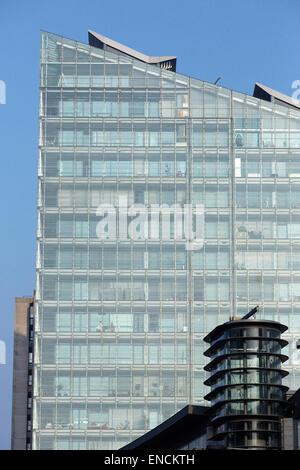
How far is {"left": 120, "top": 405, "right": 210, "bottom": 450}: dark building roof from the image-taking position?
84438 millimetres

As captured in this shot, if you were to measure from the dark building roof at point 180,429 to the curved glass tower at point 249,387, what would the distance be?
17.8ft

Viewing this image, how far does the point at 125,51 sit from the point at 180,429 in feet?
327

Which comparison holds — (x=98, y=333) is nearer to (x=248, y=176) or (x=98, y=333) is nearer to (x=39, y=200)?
(x=39, y=200)

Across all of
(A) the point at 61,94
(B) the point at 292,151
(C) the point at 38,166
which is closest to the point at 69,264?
(C) the point at 38,166

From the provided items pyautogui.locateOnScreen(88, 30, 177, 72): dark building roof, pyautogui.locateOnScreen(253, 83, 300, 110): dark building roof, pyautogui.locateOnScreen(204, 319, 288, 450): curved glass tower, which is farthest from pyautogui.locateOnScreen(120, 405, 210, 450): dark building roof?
pyautogui.locateOnScreen(253, 83, 300, 110): dark building roof

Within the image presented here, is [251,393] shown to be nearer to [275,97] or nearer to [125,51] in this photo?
[125,51]

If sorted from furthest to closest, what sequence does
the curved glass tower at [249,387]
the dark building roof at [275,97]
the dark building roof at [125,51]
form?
the dark building roof at [275,97] < the dark building roof at [125,51] < the curved glass tower at [249,387]

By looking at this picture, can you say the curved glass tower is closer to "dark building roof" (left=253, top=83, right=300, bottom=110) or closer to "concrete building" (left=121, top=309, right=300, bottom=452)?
"concrete building" (left=121, top=309, right=300, bottom=452)

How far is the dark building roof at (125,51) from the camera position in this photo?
177 metres

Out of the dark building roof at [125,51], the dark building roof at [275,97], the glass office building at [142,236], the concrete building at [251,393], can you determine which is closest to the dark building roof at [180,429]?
the concrete building at [251,393]

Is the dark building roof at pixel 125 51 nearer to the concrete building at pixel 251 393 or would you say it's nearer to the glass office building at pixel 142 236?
the glass office building at pixel 142 236

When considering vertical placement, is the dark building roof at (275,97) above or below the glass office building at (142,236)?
above

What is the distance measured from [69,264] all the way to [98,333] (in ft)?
38.6

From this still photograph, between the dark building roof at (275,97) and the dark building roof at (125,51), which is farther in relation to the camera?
the dark building roof at (275,97)
